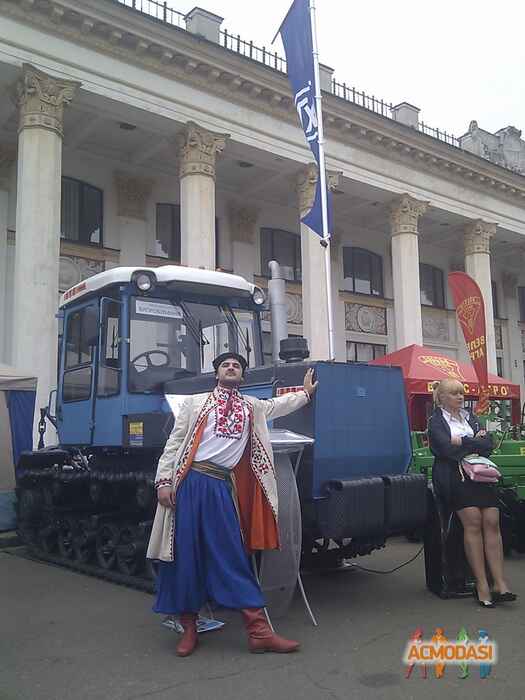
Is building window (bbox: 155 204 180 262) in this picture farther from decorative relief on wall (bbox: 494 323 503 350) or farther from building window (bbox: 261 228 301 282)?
decorative relief on wall (bbox: 494 323 503 350)

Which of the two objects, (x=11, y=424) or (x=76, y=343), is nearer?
(x=76, y=343)

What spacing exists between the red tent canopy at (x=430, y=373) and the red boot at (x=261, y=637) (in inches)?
347

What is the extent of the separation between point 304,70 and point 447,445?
297 inches

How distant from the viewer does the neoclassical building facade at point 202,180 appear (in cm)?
1375

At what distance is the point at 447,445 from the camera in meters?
5.52

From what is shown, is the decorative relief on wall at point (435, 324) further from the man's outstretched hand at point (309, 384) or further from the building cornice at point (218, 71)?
the man's outstretched hand at point (309, 384)

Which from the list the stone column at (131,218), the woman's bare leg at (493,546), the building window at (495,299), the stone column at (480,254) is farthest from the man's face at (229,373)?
the building window at (495,299)

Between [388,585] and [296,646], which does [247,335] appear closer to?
[388,585]

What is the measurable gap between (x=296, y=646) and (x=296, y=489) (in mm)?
1076

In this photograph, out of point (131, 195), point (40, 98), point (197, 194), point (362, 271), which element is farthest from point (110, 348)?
point (362, 271)

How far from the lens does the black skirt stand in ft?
18.1

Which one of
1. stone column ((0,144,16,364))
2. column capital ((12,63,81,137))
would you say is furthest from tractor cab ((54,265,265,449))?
stone column ((0,144,16,364))

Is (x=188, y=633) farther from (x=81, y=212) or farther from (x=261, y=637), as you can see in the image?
(x=81, y=212)

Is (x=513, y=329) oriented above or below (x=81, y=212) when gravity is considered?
below
